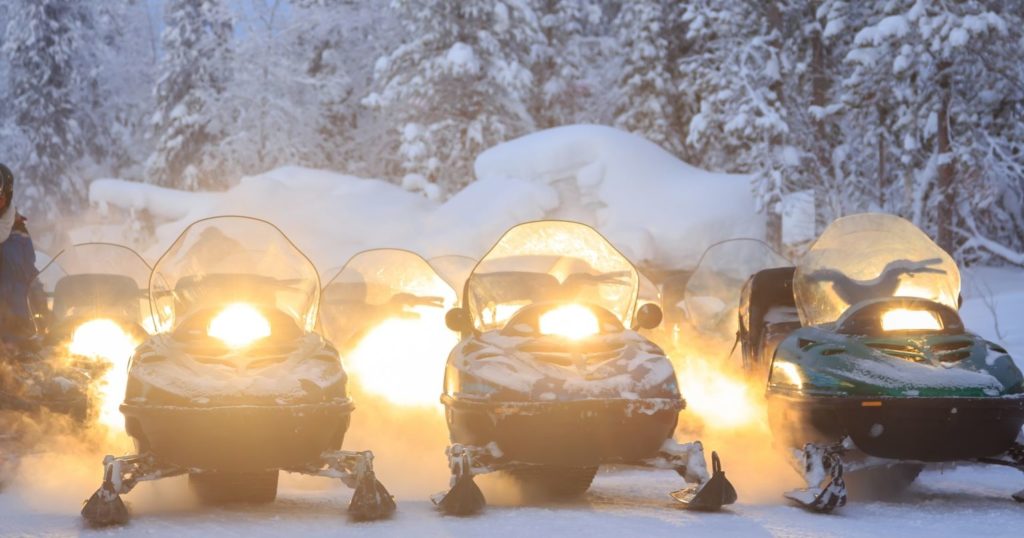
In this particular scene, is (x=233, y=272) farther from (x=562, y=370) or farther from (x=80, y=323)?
(x=80, y=323)

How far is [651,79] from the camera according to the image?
39781 millimetres

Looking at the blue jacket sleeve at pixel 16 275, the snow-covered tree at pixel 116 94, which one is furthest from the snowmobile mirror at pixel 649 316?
the snow-covered tree at pixel 116 94

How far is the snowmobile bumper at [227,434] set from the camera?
7.01m

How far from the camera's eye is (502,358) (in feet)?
25.7

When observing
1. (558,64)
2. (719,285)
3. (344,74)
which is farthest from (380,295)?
(344,74)

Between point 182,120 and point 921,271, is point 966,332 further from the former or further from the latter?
point 182,120

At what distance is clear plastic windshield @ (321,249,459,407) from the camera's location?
10875 mm

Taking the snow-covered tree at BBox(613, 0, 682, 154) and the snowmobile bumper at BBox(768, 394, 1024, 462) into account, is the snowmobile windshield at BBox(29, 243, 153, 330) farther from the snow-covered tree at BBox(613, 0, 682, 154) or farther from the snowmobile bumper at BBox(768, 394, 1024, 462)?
the snow-covered tree at BBox(613, 0, 682, 154)

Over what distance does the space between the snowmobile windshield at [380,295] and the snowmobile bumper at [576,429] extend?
3.83m

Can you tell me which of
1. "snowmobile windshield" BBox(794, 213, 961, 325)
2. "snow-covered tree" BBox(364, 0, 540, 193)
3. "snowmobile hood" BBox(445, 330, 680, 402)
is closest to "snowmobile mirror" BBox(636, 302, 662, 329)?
"snowmobile hood" BBox(445, 330, 680, 402)

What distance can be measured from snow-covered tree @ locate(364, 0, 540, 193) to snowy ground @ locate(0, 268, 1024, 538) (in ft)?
97.7

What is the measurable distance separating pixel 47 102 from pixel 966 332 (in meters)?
44.4

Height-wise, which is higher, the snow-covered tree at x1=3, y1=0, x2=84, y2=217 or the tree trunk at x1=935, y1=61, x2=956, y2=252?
the snow-covered tree at x1=3, y1=0, x2=84, y2=217

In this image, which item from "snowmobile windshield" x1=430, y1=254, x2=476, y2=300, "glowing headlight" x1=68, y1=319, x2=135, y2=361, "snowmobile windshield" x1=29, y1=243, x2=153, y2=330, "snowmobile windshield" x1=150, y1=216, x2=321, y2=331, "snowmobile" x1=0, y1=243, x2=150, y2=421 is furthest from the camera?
"snowmobile windshield" x1=430, y1=254, x2=476, y2=300
